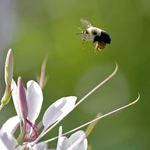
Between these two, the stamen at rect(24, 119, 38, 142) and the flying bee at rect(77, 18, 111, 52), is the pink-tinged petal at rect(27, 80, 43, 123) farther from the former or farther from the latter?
the flying bee at rect(77, 18, 111, 52)

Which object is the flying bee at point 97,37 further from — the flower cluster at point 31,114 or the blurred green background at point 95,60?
the blurred green background at point 95,60

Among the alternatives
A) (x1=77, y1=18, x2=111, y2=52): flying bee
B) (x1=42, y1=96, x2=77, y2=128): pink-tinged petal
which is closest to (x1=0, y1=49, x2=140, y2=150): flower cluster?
(x1=42, y1=96, x2=77, y2=128): pink-tinged petal

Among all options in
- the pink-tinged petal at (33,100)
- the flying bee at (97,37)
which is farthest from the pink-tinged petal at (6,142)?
the flying bee at (97,37)

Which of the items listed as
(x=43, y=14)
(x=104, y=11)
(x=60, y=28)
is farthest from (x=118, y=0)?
(x=43, y=14)

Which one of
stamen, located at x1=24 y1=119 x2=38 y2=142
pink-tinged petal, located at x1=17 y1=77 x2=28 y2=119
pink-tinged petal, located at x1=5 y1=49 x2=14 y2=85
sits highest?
pink-tinged petal, located at x1=5 y1=49 x2=14 y2=85

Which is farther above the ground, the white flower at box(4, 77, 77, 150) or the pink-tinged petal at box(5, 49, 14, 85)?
the pink-tinged petal at box(5, 49, 14, 85)

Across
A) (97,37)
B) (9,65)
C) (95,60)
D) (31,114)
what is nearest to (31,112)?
(31,114)

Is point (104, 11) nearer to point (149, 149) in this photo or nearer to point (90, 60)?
point (90, 60)

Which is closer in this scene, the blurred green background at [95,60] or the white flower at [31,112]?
the white flower at [31,112]
